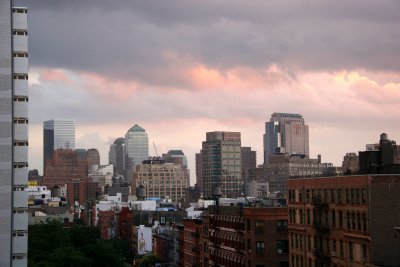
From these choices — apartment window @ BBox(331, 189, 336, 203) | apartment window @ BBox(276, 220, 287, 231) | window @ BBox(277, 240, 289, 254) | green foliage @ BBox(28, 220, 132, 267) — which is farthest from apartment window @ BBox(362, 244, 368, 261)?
green foliage @ BBox(28, 220, 132, 267)

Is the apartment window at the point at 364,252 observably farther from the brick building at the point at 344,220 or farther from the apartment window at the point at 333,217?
the apartment window at the point at 333,217

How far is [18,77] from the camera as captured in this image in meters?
105

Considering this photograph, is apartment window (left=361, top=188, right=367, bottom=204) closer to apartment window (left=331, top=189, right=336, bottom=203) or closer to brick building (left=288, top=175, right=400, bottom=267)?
brick building (left=288, top=175, right=400, bottom=267)

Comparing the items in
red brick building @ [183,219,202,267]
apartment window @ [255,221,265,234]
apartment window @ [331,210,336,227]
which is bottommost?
red brick building @ [183,219,202,267]

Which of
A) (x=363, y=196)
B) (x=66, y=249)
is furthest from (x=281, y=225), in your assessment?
(x=363, y=196)

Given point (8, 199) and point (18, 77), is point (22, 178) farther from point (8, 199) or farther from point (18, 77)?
point (18, 77)

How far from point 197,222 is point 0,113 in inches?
2869

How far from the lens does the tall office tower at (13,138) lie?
338 ft

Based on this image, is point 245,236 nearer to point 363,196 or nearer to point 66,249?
point 66,249

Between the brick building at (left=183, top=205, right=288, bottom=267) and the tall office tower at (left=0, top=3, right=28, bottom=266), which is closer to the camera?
the tall office tower at (left=0, top=3, right=28, bottom=266)

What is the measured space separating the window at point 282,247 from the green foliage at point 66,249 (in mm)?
29603

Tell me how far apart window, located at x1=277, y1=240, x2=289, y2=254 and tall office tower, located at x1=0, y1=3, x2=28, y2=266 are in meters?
38.5

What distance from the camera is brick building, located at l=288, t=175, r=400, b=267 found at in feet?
283

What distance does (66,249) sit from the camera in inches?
5285
